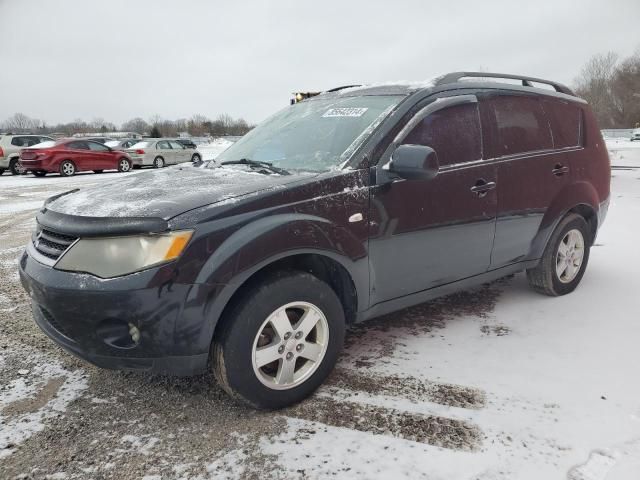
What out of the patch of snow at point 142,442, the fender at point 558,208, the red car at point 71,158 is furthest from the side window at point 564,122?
the red car at point 71,158

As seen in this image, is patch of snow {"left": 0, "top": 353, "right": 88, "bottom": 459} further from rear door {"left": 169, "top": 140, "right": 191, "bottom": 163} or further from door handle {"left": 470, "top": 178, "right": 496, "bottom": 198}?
rear door {"left": 169, "top": 140, "right": 191, "bottom": 163}

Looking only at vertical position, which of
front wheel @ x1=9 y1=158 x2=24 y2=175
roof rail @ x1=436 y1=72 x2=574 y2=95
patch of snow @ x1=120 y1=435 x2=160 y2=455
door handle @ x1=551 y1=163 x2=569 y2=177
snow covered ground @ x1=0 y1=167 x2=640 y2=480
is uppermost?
roof rail @ x1=436 y1=72 x2=574 y2=95

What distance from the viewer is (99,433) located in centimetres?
231

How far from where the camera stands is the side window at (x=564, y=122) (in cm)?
390

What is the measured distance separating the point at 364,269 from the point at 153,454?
1.39m

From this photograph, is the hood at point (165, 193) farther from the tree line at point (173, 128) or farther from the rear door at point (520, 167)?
the tree line at point (173, 128)

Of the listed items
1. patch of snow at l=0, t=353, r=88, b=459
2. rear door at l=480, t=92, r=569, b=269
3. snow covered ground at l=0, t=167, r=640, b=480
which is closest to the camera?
snow covered ground at l=0, t=167, r=640, b=480

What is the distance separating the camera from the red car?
16.1 metres

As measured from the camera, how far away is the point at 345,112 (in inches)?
127

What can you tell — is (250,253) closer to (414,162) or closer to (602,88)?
(414,162)

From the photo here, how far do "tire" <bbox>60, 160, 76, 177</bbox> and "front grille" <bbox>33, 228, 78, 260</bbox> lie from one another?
53.8 feet

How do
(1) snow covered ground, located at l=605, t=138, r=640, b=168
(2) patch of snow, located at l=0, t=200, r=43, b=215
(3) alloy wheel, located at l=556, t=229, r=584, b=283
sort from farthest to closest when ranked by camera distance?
(1) snow covered ground, located at l=605, t=138, r=640, b=168 < (2) patch of snow, located at l=0, t=200, r=43, b=215 < (3) alloy wheel, located at l=556, t=229, r=584, b=283

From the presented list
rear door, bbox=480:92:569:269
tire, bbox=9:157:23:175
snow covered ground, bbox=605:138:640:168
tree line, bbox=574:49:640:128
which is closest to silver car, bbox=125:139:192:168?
tire, bbox=9:157:23:175

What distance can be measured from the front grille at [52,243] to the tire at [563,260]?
11.3 feet
